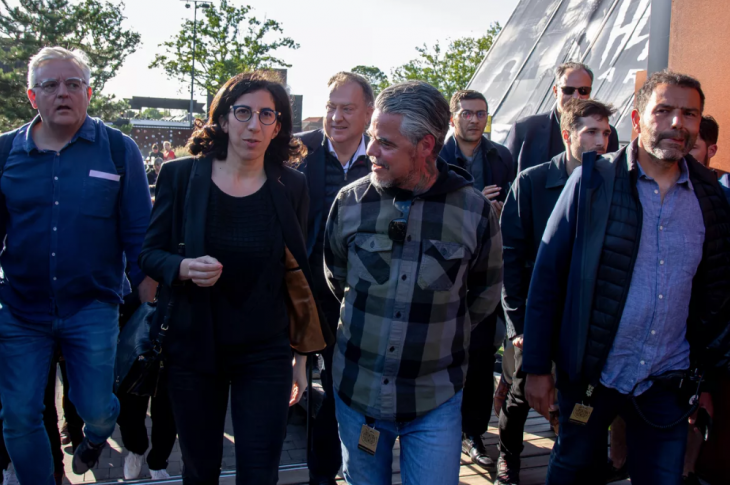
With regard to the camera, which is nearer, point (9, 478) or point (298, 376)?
point (298, 376)

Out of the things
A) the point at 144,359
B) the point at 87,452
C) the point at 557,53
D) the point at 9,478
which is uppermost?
the point at 557,53

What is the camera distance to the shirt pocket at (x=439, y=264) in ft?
8.02

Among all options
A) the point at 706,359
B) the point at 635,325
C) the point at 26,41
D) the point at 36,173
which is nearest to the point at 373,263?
the point at 635,325

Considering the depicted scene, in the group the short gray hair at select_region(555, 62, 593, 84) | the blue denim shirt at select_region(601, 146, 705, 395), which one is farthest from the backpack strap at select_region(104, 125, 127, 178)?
the short gray hair at select_region(555, 62, 593, 84)

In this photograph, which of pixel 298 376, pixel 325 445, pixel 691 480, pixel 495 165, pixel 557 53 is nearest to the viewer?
pixel 298 376

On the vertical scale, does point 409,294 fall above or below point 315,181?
below

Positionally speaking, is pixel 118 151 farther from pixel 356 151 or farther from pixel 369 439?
pixel 369 439

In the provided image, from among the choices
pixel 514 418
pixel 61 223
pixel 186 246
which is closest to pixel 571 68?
pixel 514 418

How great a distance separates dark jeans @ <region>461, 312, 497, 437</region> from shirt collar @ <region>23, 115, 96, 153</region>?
247 cm

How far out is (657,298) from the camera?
104 inches

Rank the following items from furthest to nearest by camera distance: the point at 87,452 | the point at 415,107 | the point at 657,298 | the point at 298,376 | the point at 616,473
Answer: the point at 616,473, the point at 87,452, the point at 298,376, the point at 657,298, the point at 415,107

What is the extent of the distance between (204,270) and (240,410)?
2.19 feet

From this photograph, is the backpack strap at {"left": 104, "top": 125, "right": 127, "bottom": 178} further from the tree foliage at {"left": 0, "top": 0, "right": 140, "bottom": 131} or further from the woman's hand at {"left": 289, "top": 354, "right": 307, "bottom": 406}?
the tree foliage at {"left": 0, "top": 0, "right": 140, "bottom": 131}

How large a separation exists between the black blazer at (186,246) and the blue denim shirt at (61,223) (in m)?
0.74
